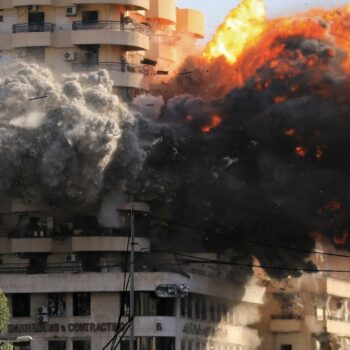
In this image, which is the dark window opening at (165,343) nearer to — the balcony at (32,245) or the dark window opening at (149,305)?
the dark window opening at (149,305)

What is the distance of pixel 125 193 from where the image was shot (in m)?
181

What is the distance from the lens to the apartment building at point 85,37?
617ft

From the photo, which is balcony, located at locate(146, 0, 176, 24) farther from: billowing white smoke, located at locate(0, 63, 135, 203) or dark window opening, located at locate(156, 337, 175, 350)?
dark window opening, located at locate(156, 337, 175, 350)

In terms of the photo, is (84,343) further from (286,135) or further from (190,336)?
(286,135)

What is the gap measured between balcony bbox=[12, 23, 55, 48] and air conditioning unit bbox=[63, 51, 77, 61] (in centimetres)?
197

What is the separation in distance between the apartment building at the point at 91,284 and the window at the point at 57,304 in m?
0.09

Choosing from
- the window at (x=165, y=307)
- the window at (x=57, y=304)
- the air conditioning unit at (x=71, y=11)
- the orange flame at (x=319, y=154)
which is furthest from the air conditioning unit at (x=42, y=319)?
the air conditioning unit at (x=71, y=11)

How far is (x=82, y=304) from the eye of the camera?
181875 millimetres

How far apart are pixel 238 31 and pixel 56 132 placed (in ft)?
70.8

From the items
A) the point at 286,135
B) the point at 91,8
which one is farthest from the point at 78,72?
the point at 286,135

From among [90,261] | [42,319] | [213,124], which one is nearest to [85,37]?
[213,124]

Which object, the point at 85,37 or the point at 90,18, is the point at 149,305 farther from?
the point at 90,18

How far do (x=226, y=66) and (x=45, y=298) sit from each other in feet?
90.5

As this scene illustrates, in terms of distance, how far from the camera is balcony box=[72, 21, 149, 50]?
188 metres
